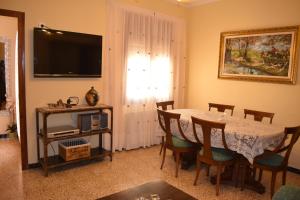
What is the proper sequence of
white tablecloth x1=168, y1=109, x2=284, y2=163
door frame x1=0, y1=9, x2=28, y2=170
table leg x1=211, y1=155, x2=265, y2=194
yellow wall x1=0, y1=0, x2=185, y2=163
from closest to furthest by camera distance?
white tablecloth x1=168, y1=109, x2=284, y2=163 → table leg x1=211, y1=155, x2=265, y2=194 → door frame x1=0, y1=9, x2=28, y2=170 → yellow wall x1=0, y1=0, x2=185, y2=163

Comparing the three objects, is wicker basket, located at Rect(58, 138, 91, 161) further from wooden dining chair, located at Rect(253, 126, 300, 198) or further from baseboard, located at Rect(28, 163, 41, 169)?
wooden dining chair, located at Rect(253, 126, 300, 198)

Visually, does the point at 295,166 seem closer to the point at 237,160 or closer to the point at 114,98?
the point at 237,160

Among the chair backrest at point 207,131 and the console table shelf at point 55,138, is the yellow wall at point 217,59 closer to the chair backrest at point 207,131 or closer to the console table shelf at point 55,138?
the chair backrest at point 207,131

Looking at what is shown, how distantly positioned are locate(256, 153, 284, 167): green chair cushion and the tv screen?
262cm

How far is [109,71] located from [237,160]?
238cm

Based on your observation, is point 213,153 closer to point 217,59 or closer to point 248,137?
point 248,137

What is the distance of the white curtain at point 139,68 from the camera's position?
4.00 metres

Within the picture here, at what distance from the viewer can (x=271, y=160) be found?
285 centimetres

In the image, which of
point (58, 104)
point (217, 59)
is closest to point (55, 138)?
point (58, 104)

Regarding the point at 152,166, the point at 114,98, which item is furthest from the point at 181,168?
the point at 114,98

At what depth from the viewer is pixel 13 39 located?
4809mm

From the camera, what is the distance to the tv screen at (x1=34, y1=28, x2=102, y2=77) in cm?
325

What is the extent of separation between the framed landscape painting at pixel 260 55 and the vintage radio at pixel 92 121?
7.82 ft

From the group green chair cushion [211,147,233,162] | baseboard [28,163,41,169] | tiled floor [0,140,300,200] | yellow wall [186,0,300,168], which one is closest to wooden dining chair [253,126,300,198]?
green chair cushion [211,147,233,162]
